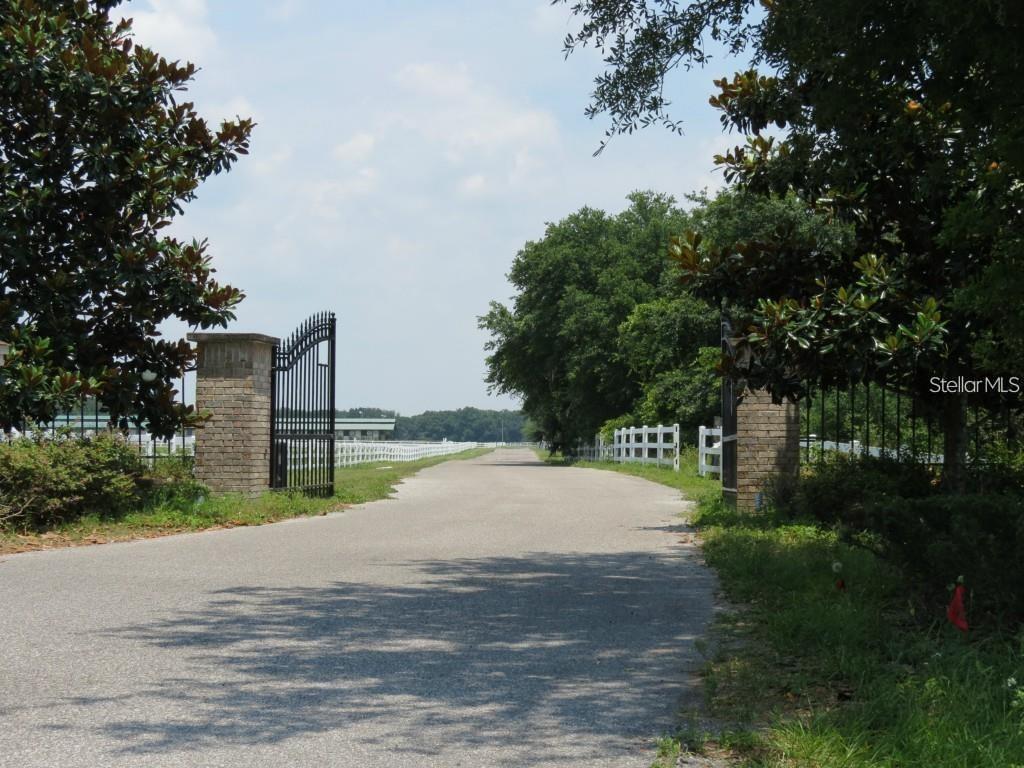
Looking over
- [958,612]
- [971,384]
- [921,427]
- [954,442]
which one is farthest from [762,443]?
[958,612]

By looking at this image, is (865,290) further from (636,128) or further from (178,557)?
(178,557)

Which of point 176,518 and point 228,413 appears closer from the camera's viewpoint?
point 176,518

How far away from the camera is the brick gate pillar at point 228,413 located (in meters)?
16.2

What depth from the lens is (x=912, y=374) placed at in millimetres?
10547

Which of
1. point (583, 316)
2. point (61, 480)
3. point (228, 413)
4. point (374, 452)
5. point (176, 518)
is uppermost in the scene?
point (583, 316)

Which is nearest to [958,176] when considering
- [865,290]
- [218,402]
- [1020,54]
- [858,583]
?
[865,290]

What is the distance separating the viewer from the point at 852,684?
→ 5383mm

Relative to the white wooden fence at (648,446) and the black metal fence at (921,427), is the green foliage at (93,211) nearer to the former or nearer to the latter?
the black metal fence at (921,427)

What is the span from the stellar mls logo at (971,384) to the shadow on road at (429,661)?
10.4 ft

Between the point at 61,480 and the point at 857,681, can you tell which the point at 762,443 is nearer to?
the point at 61,480

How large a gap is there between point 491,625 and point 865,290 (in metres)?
5.21


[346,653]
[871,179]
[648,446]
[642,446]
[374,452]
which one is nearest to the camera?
[346,653]

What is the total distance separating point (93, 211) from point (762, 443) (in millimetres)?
9334

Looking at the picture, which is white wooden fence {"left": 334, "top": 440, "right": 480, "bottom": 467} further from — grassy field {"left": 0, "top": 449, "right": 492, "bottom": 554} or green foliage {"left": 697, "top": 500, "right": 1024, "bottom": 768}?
green foliage {"left": 697, "top": 500, "right": 1024, "bottom": 768}
